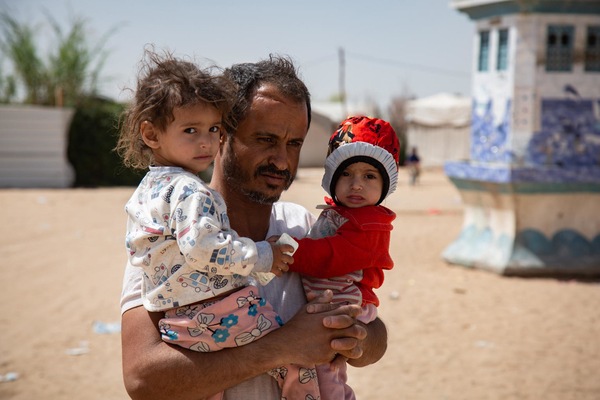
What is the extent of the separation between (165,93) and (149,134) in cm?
15

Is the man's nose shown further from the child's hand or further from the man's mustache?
the child's hand

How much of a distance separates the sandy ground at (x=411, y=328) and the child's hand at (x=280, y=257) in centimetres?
389

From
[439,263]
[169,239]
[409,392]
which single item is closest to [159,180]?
[169,239]

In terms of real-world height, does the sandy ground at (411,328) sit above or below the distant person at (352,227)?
below

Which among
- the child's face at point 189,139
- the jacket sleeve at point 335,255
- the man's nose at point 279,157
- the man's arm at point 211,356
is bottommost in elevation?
the man's arm at point 211,356

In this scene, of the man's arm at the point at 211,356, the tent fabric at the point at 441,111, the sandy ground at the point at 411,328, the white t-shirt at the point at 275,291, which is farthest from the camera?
the tent fabric at the point at 441,111

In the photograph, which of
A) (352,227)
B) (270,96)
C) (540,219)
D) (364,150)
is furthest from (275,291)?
(540,219)

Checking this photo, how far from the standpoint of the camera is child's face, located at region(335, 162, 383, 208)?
2.49 metres

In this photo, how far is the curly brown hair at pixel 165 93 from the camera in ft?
6.91

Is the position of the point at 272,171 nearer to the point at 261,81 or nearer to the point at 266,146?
the point at 266,146

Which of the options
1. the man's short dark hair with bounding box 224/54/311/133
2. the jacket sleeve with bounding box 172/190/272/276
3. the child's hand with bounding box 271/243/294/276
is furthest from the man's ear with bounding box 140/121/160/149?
the child's hand with bounding box 271/243/294/276

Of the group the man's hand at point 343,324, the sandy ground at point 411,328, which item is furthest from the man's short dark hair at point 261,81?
the sandy ground at point 411,328

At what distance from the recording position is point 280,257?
6.98 feet

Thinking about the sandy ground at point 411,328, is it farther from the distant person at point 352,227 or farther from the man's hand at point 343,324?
the man's hand at point 343,324
